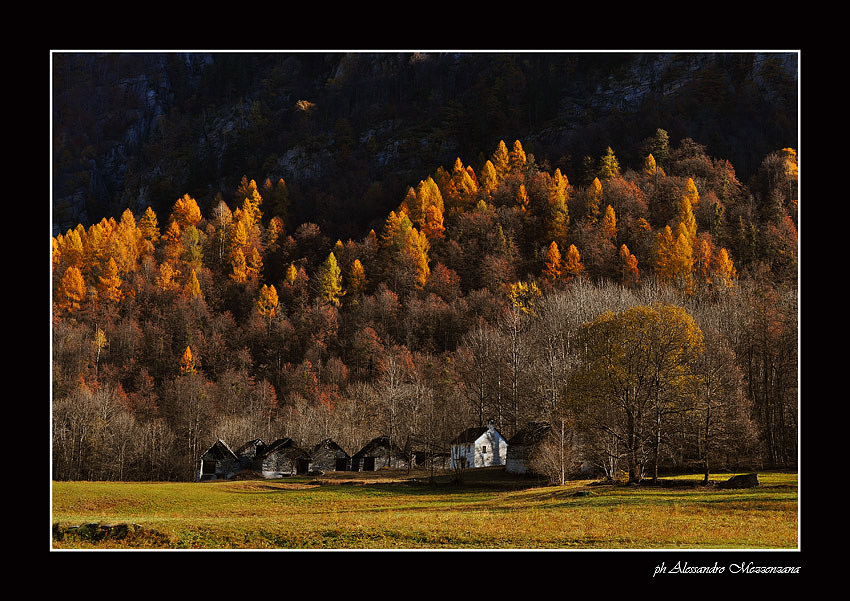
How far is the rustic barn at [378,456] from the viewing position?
2744 inches

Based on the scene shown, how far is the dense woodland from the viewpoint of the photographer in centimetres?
4809

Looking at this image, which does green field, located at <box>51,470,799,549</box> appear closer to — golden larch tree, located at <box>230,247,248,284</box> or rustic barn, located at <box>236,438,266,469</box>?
rustic barn, located at <box>236,438,266,469</box>

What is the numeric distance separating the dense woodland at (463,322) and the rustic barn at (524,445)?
105 inches

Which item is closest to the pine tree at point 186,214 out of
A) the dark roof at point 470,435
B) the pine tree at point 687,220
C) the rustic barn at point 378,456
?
the rustic barn at point 378,456

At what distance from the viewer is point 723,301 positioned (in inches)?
2800

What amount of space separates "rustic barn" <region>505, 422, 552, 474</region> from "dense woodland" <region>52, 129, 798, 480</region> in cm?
268

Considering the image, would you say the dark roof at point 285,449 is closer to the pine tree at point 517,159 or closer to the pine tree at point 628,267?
the pine tree at point 628,267

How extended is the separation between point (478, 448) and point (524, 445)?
9.05 metres

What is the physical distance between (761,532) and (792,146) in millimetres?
128124

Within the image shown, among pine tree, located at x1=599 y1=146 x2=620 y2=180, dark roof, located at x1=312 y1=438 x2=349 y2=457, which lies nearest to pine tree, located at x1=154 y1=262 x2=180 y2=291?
dark roof, located at x1=312 y1=438 x2=349 y2=457

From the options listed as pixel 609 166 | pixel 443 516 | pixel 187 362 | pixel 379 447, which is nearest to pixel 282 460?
pixel 379 447

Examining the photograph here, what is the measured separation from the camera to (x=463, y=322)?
10112 centimetres

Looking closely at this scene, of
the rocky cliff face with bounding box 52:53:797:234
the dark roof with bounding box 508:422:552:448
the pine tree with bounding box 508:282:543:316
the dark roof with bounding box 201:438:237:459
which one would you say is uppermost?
the rocky cliff face with bounding box 52:53:797:234

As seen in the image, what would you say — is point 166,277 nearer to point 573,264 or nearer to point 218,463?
point 218,463
